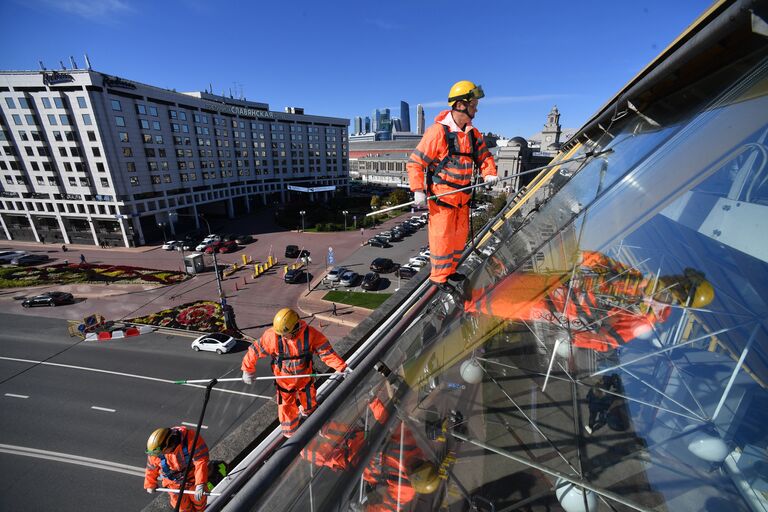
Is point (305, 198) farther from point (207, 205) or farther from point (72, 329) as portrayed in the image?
point (72, 329)

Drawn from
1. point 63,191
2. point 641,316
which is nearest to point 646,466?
point 641,316

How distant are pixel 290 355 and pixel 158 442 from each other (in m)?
2.08

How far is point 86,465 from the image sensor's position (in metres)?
9.31

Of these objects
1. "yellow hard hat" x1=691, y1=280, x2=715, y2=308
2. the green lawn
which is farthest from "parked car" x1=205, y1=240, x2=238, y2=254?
"yellow hard hat" x1=691, y1=280, x2=715, y2=308

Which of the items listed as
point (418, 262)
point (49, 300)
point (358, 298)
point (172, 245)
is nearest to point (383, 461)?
point (358, 298)

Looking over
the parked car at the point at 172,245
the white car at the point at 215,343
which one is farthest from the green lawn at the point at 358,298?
the parked car at the point at 172,245

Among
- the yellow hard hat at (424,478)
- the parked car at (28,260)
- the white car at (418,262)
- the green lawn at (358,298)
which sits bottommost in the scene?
the parked car at (28,260)

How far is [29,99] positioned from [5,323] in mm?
24978

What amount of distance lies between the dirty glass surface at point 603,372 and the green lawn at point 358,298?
1677 cm

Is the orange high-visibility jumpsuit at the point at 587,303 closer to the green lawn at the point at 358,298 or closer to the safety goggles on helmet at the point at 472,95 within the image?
the safety goggles on helmet at the point at 472,95

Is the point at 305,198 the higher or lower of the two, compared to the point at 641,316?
lower

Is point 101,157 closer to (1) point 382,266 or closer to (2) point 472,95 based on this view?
(1) point 382,266

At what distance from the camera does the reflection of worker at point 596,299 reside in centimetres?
278

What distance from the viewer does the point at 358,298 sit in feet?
69.4
